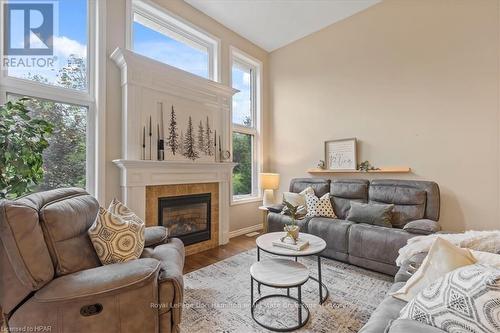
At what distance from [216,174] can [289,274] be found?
2123 mm

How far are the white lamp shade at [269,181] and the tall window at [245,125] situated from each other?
1.31 ft

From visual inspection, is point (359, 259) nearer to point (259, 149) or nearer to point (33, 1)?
point (259, 149)

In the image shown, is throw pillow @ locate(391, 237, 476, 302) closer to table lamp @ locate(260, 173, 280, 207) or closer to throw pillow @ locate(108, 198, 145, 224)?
throw pillow @ locate(108, 198, 145, 224)

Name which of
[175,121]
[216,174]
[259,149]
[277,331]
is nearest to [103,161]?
[175,121]

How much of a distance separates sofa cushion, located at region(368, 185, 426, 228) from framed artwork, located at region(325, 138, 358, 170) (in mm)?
660

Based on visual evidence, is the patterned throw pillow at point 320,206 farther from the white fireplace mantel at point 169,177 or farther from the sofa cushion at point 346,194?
the white fireplace mantel at point 169,177

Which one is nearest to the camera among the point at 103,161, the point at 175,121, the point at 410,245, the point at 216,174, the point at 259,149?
the point at 410,245

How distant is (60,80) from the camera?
2438 mm

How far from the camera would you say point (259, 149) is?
473cm

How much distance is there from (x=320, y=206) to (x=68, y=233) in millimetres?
2870

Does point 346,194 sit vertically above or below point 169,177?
below

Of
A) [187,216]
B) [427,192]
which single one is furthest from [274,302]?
[427,192]

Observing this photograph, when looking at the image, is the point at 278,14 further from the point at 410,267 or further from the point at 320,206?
the point at 410,267

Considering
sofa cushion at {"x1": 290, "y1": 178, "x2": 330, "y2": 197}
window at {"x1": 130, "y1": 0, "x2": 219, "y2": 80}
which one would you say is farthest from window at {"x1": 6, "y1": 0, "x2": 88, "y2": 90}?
sofa cushion at {"x1": 290, "y1": 178, "x2": 330, "y2": 197}
